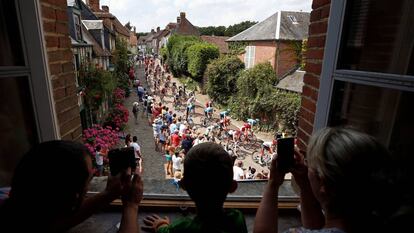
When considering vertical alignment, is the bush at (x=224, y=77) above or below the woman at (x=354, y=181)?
below

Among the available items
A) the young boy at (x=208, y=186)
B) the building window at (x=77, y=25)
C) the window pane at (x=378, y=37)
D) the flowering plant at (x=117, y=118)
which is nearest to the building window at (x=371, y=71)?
the window pane at (x=378, y=37)

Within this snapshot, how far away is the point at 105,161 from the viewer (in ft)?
24.5

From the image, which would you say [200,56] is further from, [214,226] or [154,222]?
[214,226]

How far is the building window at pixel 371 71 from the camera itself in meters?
1.31

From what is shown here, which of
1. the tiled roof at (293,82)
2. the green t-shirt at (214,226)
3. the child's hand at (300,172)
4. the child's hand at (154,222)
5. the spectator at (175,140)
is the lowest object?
the spectator at (175,140)

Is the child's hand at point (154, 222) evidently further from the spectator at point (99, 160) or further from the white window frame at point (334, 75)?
the spectator at point (99, 160)

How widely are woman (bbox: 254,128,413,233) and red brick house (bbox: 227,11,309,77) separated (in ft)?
64.2

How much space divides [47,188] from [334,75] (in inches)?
65.0

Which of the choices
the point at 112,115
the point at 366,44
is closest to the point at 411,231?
the point at 366,44

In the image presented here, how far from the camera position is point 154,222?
1.77 metres

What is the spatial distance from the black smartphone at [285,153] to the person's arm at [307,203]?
0.07 meters

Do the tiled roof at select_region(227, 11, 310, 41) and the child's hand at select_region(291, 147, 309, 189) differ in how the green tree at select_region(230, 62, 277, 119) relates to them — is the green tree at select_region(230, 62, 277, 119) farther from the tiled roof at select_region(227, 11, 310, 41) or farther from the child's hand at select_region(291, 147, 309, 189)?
the child's hand at select_region(291, 147, 309, 189)

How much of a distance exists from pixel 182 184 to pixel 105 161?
690 centimetres

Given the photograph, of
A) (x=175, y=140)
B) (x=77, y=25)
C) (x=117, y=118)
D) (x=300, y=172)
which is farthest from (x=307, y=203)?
(x=117, y=118)
